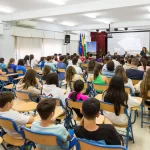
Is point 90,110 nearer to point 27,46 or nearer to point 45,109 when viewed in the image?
point 45,109

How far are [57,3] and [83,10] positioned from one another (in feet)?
3.16

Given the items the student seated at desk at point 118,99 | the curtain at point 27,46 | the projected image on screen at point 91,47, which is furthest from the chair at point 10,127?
the projected image on screen at point 91,47

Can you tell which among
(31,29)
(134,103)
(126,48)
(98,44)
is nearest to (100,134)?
(134,103)

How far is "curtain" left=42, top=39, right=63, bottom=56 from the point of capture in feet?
41.2

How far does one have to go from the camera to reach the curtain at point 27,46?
10.7 meters

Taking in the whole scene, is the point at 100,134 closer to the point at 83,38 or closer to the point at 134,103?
the point at 134,103

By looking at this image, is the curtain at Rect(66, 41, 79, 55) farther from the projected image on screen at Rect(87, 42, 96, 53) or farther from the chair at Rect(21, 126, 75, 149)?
the chair at Rect(21, 126, 75, 149)

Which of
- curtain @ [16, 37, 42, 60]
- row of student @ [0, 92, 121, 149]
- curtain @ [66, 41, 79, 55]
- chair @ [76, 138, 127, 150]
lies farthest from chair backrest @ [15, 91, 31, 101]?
curtain @ [66, 41, 79, 55]

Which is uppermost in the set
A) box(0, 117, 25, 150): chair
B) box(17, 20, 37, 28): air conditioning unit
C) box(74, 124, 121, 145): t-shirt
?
box(17, 20, 37, 28): air conditioning unit

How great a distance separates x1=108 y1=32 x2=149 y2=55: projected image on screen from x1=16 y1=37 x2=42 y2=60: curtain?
6546 millimetres

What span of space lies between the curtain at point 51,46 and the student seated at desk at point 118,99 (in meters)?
10.0

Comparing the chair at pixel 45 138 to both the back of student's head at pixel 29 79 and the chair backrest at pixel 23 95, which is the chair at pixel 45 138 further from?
the back of student's head at pixel 29 79

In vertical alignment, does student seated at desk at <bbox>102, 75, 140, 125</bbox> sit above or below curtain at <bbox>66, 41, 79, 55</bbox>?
below

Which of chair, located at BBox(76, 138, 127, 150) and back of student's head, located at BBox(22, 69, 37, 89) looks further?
back of student's head, located at BBox(22, 69, 37, 89)
